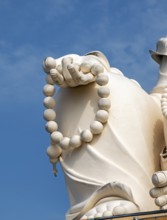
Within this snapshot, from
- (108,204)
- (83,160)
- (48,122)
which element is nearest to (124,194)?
(108,204)

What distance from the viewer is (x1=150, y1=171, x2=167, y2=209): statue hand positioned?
22.3 ft

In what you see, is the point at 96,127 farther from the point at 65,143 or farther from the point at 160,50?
the point at 160,50

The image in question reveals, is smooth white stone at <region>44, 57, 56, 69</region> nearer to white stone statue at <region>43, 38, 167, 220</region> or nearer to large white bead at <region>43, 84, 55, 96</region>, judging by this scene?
white stone statue at <region>43, 38, 167, 220</region>

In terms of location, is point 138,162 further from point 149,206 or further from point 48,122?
point 48,122

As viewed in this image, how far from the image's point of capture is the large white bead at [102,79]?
7.79 metres

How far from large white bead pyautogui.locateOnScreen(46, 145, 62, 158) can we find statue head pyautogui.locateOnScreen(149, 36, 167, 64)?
186 centimetres

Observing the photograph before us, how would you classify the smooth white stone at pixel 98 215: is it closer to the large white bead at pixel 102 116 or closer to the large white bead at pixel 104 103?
the large white bead at pixel 102 116

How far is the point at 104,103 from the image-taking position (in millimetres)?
7750

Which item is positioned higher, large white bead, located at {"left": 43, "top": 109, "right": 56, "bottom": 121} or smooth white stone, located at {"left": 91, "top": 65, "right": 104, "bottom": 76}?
smooth white stone, located at {"left": 91, "top": 65, "right": 104, "bottom": 76}

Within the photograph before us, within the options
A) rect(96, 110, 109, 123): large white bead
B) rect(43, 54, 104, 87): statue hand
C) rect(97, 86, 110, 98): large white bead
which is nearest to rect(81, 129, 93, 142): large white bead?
rect(96, 110, 109, 123): large white bead

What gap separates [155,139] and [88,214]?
1343 millimetres

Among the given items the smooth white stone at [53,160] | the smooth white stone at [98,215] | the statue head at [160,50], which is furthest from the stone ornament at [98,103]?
the statue head at [160,50]

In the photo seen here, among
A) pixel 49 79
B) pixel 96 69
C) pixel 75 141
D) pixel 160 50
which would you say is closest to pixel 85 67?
pixel 96 69

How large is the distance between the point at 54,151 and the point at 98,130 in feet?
2.14
